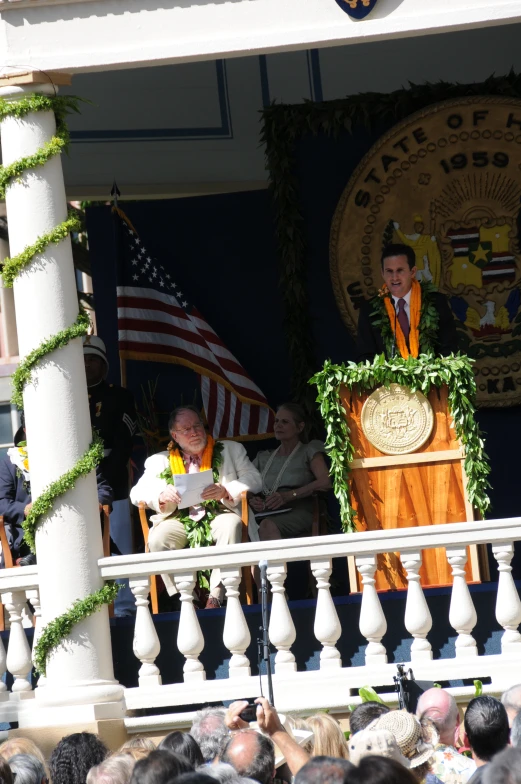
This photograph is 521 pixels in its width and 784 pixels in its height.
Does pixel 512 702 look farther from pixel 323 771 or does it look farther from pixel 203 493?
pixel 203 493

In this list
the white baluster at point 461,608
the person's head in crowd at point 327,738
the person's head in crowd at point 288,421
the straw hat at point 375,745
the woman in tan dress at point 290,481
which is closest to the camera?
the straw hat at point 375,745

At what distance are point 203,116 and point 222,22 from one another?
3340 millimetres

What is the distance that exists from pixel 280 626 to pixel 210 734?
1.85 meters

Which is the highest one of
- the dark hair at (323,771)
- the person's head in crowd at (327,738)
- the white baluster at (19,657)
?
the white baluster at (19,657)

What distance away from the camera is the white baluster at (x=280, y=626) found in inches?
272

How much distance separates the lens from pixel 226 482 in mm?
8047

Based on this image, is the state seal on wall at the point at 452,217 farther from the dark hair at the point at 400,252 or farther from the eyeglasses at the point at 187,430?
the eyeglasses at the point at 187,430

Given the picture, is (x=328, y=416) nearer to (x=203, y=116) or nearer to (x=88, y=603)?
(x=88, y=603)

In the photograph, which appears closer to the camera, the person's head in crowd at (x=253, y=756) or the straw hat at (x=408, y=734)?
the person's head in crowd at (x=253, y=756)

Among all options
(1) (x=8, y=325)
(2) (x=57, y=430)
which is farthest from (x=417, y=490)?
(1) (x=8, y=325)

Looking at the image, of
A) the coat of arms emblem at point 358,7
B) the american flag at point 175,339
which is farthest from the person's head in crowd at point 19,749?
the american flag at point 175,339

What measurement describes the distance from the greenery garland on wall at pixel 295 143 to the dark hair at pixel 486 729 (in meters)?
5.21

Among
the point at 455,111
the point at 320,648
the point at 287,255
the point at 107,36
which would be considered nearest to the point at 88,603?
the point at 320,648

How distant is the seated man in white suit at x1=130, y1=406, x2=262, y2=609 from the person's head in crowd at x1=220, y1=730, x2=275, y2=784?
3.29 meters
